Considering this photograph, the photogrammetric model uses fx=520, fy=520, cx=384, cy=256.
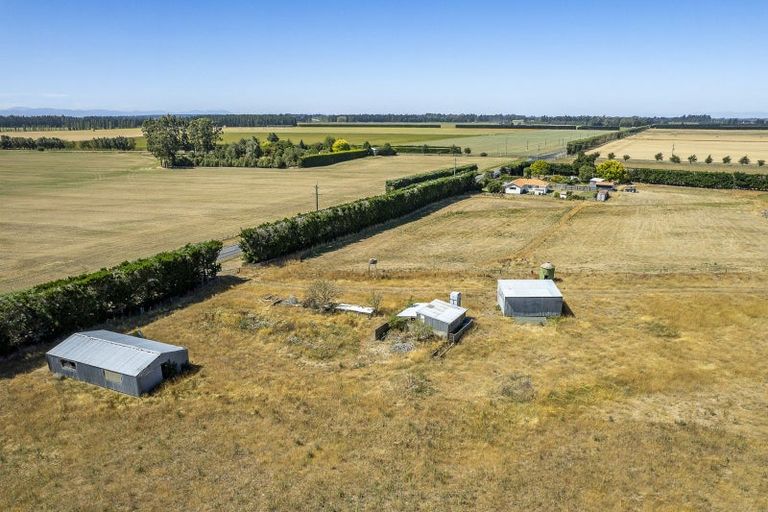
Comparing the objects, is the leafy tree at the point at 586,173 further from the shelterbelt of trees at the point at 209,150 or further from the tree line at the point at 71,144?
the tree line at the point at 71,144

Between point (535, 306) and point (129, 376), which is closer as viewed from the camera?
point (129, 376)

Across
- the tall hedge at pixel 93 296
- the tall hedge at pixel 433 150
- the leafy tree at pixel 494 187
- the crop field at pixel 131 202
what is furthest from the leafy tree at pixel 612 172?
the tall hedge at pixel 93 296

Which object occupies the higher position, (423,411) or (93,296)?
(93,296)

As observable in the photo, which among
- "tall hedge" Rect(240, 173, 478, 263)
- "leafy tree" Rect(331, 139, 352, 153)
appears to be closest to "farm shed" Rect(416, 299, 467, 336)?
"tall hedge" Rect(240, 173, 478, 263)

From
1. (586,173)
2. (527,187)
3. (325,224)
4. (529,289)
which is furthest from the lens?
(586,173)

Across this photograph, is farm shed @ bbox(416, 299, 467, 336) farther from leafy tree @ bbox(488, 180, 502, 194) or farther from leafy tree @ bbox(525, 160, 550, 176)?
leafy tree @ bbox(525, 160, 550, 176)

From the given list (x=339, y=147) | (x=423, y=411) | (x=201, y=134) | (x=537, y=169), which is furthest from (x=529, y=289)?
(x=201, y=134)

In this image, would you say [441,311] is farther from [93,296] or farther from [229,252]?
[229,252]
